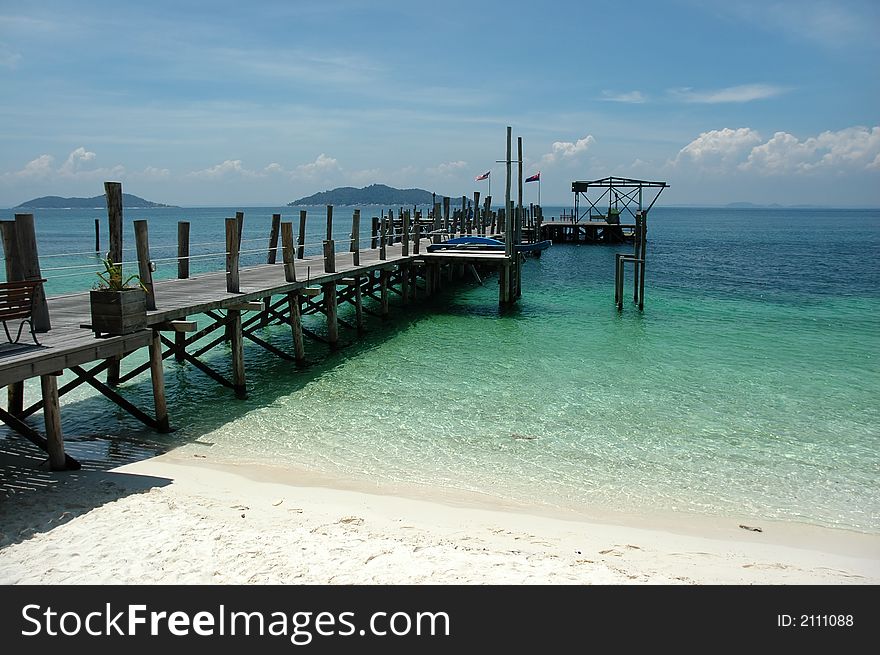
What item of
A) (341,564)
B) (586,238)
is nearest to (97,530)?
(341,564)

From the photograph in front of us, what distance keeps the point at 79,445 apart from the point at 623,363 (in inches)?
462

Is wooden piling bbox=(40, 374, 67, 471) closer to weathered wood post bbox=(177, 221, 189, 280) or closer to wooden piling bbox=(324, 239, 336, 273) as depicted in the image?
weathered wood post bbox=(177, 221, 189, 280)

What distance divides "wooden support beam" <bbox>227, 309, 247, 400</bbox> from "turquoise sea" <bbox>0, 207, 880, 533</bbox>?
0.33 metres

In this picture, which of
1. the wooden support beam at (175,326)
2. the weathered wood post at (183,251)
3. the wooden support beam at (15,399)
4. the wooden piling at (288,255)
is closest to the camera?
the wooden support beam at (175,326)

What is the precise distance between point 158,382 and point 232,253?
10.8 feet

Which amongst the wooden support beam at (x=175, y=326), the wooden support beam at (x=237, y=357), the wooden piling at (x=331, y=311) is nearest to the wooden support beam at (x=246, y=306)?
the wooden support beam at (x=237, y=357)

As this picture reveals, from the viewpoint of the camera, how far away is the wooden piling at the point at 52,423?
8477mm

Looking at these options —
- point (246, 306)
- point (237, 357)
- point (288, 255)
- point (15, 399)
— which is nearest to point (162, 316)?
point (246, 306)

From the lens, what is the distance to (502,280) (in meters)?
24.8

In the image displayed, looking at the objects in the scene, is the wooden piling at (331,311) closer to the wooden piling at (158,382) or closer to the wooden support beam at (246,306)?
the wooden support beam at (246,306)

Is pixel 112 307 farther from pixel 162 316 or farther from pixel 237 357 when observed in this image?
A: pixel 237 357

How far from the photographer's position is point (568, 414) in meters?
12.6

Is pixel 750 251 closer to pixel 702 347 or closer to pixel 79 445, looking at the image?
pixel 702 347

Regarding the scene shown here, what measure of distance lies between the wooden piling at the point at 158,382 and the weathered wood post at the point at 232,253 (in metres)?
2.62
